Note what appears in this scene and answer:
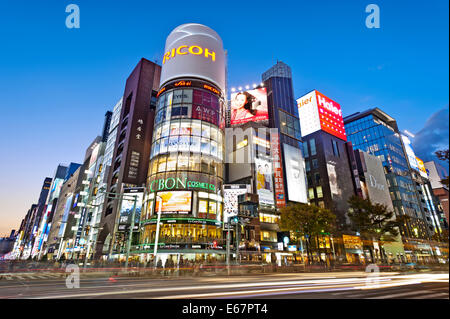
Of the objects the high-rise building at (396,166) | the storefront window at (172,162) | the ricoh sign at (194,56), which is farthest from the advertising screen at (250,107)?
the high-rise building at (396,166)

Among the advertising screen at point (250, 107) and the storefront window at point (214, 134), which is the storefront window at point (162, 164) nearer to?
the storefront window at point (214, 134)

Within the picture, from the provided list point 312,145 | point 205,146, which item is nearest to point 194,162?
point 205,146

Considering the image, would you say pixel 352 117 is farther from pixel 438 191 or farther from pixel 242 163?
pixel 242 163

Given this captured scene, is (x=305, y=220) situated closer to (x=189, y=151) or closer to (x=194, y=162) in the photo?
(x=194, y=162)

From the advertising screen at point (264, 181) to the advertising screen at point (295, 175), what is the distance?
21.6ft

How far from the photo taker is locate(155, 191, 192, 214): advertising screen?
4503 centimetres

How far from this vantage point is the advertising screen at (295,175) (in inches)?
2563

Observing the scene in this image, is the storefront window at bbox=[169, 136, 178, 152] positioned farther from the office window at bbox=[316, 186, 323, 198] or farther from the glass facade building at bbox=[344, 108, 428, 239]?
the glass facade building at bbox=[344, 108, 428, 239]

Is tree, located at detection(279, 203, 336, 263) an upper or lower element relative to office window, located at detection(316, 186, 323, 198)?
lower

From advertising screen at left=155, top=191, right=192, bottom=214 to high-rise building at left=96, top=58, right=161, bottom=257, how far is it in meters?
12.5

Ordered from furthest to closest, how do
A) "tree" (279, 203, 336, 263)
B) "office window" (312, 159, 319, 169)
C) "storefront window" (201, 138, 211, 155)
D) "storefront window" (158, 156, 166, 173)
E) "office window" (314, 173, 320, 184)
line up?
"office window" (312, 159, 319, 169) → "office window" (314, 173, 320, 184) → "storefront window" (201, 138, 211, 155) → "storefront window" (158, 156, 166, 173) → "tree" (279, 203, 336, 263)

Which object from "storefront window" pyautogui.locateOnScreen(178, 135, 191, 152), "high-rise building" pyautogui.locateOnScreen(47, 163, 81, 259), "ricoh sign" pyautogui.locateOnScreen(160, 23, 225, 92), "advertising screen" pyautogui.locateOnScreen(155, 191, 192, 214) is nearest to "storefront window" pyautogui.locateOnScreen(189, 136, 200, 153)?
"storefront window" pyautogui.locateOnScreen(178, 135, 191, 152)

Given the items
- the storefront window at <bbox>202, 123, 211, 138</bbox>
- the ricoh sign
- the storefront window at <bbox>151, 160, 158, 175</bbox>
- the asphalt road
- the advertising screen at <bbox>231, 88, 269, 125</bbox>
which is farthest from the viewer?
the advertising screen at <bbox>231, 88, 269, 125</bbox>

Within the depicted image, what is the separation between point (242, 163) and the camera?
205 ft
